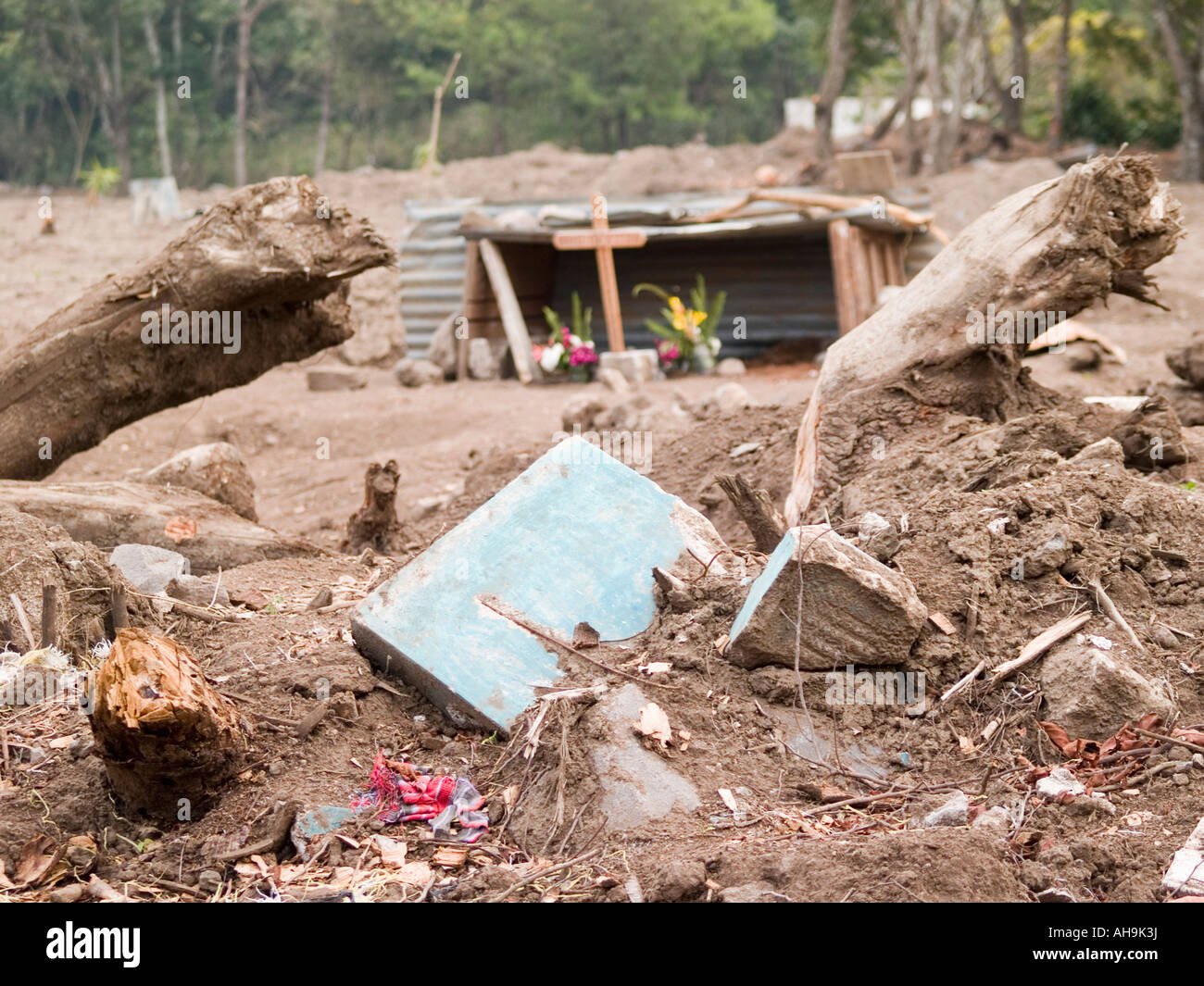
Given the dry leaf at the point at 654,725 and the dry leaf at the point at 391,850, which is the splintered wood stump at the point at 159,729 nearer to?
the dry leaf at the point at 391,850

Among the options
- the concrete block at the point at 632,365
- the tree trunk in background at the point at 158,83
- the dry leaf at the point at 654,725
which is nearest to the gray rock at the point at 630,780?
the dry leaf at the point at 654,725

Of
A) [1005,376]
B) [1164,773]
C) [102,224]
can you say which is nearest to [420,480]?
[1005,376]

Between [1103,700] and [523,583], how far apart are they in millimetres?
1642

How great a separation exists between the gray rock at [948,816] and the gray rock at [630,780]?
0.55 metres

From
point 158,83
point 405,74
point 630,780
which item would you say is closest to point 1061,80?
point 405,74

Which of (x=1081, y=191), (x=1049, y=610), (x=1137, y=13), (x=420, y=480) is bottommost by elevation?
(x=420, y=480)

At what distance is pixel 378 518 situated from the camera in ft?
19.7

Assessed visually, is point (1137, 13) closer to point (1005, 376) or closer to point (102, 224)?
point (102, 224)

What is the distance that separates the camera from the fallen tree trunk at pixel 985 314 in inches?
201

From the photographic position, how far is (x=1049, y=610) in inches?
143

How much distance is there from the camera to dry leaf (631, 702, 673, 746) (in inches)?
125

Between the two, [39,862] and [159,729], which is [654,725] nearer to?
[159,729]
